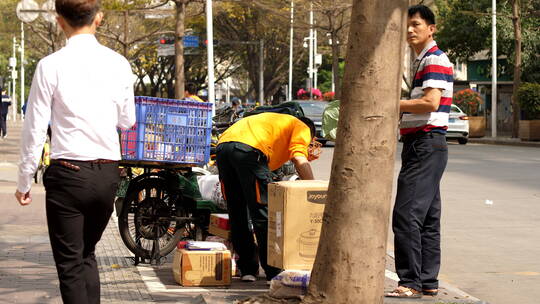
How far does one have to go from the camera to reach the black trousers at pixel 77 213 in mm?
4766

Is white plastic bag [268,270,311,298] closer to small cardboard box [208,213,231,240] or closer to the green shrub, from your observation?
small cardboard box [208,213,231,240]

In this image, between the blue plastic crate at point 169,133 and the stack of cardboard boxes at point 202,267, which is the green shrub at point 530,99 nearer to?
the blue plastic crate at point 169,133

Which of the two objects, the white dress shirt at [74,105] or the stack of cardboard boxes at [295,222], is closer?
the white dress shirt at [74,105]

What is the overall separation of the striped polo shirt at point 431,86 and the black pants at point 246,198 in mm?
1106

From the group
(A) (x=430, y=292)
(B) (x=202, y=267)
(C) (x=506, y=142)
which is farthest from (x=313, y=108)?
(A) (x=430, y=292)

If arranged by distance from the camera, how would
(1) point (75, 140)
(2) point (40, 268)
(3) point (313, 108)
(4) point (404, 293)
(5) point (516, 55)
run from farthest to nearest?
(5) point (516, 55) < (3) point (313, 108) < (2) point (40, 268) < (4) point (404, 293) < (1) point (75, 140)

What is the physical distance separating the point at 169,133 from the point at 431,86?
2.30 m

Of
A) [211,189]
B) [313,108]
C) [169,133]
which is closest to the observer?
[169,133]

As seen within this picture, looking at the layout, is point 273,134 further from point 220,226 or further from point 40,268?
point 40,268

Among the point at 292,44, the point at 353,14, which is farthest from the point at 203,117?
the point at 292,44

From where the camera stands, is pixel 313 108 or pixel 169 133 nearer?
pixel 169 133

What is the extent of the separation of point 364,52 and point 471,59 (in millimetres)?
50670

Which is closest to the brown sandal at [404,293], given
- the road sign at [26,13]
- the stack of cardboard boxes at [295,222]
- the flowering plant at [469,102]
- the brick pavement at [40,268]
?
the stack of cardboard boxes at [295,222]

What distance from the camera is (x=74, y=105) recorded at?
188 inches
